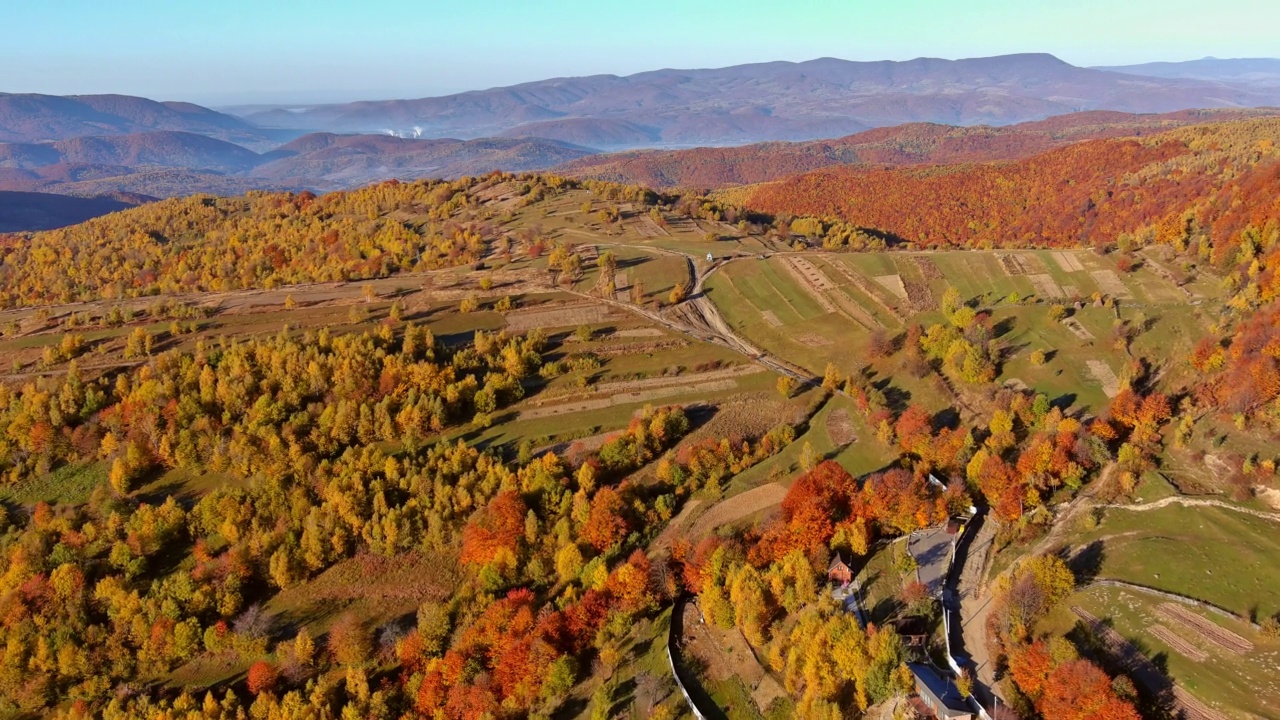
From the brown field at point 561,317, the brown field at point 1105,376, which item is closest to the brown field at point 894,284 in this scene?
the brown field at point 1105,376

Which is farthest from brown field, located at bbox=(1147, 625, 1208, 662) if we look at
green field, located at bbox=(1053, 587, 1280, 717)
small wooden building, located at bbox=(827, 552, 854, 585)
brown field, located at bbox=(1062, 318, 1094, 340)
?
brown field, located at bbox=(1062, 318, 1094, 340)

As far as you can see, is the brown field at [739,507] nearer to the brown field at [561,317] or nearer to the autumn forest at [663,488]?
the autumn forest at [663,488]

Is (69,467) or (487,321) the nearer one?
(69,467)

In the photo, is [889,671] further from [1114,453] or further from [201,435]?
[201,435]

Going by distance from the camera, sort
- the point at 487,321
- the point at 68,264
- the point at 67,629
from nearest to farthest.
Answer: the point at 67,629 < the point at 487,321 < the point at 68,264

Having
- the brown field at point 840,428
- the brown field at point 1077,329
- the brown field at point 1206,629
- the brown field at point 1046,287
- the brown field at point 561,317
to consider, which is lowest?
the brown field at point 1206,629

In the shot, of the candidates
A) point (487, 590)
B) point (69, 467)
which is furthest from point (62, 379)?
point (487, 590)

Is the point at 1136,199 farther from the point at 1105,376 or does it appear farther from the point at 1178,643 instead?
the point at 1178,643

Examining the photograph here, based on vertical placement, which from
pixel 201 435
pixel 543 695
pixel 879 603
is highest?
pixel 201 435
